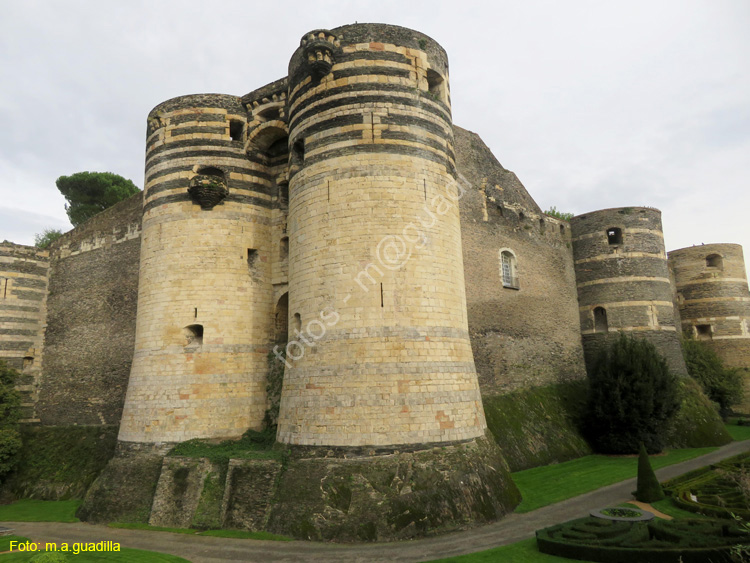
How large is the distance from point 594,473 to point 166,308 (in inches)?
585

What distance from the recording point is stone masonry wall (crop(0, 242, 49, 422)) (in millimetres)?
23062

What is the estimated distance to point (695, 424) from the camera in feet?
73.9

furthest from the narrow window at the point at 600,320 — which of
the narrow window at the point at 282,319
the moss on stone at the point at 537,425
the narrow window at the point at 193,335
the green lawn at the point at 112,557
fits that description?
the green lawn at the point at 112,557

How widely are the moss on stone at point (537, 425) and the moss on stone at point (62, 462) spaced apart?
14.1m

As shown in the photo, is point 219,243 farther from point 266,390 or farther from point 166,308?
point 266,390

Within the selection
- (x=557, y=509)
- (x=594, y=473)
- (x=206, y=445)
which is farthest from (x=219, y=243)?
(x=594, y=473)

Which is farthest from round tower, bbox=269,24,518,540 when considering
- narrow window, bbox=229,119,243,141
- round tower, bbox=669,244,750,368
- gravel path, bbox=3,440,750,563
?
round tower, bbox=669,244,750,368

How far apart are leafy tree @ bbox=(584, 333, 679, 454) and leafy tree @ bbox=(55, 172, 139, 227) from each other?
3436 centimetres

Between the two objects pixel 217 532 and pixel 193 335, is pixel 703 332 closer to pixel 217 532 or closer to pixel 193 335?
pixel 193 335

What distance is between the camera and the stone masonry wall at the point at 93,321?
21031 millimetres

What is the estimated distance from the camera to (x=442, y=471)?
1173cm

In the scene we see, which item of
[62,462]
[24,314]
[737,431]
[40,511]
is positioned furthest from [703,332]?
[24,314]

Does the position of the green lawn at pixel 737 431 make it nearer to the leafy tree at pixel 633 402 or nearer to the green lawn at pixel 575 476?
the green lawn at pixel 575 476

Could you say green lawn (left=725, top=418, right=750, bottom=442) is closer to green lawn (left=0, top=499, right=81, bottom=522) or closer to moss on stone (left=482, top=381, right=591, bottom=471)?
moss on stone (left=482, top=381, right=591, bottom=471)
